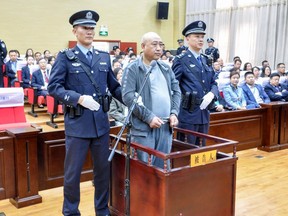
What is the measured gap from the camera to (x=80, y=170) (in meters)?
A: 2.27

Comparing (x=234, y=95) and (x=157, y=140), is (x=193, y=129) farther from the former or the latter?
(x=234, y=95)

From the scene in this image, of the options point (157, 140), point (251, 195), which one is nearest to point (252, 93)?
point (251, 195)

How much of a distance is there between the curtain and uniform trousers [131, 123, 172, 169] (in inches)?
381

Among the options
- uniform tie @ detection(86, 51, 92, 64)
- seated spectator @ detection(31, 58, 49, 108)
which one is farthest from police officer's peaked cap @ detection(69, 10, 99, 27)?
seated spectator @ detection(31, 58, 49, 108)

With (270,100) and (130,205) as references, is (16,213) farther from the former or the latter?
(270,100)

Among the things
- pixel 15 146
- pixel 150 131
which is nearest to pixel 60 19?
pixel 15 146

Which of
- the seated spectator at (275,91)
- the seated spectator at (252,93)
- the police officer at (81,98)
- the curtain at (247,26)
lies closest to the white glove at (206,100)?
the police officer at (81,98)

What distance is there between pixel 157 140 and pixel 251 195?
52.6 inches

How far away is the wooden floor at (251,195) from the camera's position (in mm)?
2785

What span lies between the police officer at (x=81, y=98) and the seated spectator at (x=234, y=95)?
2842 mm

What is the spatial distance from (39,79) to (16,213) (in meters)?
4.26

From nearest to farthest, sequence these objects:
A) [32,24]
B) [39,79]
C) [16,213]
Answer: [16,213]
[39,79]
[32,24]

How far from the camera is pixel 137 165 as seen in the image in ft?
7.06

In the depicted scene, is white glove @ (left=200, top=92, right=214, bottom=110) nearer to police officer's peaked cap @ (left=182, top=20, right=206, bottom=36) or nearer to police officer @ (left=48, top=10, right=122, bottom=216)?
police officer's peaked cap @ (left=182, top=20, right=206, bottom=36)
